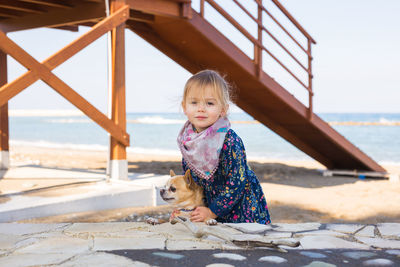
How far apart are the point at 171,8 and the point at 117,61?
47.3 inches

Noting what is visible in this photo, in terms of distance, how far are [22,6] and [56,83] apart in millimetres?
2262

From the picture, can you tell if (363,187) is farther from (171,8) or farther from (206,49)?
(171,8)

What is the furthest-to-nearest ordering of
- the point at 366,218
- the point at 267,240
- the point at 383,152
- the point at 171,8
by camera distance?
the point at 383,152 < the point at 171,8 < the point at 366,218 < the point at 267,240

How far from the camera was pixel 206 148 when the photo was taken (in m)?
2.46

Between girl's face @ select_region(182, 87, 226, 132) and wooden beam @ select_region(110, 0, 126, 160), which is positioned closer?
girl's face @ select_region(182, 87, 226, 132)

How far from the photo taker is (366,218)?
219 inches

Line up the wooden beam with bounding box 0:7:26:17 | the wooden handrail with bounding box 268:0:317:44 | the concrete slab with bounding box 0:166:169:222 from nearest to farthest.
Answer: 1. the concrete slab with bounding box 0:166:169:222
2. the wooden beam with bounding box 0:7:26:17
3. the wooden handrail with bounding box 268:0:317:44

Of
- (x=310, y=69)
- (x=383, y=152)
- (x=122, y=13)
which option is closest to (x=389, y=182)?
(x=310, y=69)

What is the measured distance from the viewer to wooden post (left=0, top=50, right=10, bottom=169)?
7449mm

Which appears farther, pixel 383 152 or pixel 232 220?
pixel 383 152

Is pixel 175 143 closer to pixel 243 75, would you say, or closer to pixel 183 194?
pixel 243 75

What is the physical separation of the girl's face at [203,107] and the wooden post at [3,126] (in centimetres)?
589

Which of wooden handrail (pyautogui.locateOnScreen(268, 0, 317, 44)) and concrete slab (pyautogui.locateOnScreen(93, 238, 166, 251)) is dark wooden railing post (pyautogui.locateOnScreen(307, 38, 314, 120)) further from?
concrete slab (pyautogui.locateOnScreen(93, 238, 166, 251))

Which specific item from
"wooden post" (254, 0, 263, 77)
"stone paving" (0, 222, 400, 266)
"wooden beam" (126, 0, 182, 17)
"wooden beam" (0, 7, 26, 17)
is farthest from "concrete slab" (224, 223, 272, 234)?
"wooden beam" (0, 7, 26, 17)
